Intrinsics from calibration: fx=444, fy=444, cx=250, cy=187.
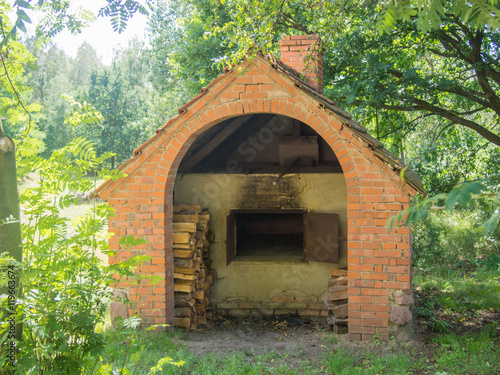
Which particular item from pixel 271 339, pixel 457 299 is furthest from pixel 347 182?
pixel 457 299

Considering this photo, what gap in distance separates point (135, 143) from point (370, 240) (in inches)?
983

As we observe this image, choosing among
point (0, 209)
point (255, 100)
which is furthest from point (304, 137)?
point (0, 209)

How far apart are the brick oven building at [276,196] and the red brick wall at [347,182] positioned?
0.01 meters

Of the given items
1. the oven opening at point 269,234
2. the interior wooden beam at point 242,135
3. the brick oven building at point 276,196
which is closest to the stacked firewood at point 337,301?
the brick oven building at point 276,196

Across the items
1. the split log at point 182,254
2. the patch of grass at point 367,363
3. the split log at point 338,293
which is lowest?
the patch of grass at point 367,363

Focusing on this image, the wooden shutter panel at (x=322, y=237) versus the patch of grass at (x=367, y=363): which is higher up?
the wooden shutter panel at (x=322, y=237)

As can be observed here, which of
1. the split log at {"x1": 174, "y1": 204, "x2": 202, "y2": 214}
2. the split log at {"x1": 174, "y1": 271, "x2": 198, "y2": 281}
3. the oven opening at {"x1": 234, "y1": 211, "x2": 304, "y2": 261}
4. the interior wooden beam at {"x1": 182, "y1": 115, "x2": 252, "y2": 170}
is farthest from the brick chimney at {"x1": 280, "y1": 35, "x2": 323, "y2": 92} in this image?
the split log at {"x1": 174, "y1": 271, "x2": 198, "y2": 281}

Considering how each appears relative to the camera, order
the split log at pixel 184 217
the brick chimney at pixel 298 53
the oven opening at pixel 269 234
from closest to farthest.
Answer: the split log at pixel 184 217 → the brick chimney at pixel 298 53 → the oven opening at pixel 269 234

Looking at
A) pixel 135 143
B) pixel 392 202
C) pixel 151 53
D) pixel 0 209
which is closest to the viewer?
pixel 0 209

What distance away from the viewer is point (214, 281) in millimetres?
7930

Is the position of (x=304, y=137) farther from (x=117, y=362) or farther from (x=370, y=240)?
(x=117, y=362)

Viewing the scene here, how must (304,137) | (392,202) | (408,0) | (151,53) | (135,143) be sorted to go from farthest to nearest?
(135,143) < (151,53) < (304,137) < (392,202) < (408,0)

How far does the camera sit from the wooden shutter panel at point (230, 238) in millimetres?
7711

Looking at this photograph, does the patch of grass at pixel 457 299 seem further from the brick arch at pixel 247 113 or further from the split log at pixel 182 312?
the split log at pixel 182 312
